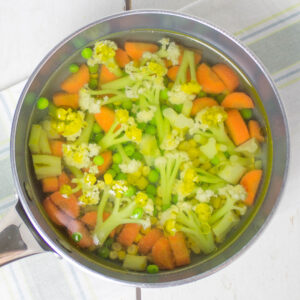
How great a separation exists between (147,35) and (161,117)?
0.18 metres

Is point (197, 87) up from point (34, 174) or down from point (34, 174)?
up

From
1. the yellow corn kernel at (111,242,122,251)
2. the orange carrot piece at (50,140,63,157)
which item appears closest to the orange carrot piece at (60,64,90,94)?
the orange carrot piece at (50,140,63,157)

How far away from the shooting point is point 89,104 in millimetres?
877

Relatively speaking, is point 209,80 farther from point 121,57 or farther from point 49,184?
point 49,184

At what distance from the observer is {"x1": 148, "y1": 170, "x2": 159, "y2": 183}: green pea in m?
0.87

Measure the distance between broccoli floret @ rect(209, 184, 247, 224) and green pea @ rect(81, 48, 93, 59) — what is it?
0.39 m

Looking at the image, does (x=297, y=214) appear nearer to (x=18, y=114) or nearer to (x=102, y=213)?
(x=102, y=213)

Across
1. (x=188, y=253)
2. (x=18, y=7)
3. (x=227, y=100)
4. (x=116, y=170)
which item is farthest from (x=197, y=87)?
(x=18, y=7)

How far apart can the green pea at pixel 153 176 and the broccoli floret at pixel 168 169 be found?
0.4 inches

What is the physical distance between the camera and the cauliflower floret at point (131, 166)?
0.87 meters

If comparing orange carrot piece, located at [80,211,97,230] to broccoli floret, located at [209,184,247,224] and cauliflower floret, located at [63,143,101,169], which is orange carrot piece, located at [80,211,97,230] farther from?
broccoli floret, located at [209,184,247,224]

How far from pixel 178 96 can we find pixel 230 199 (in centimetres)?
24

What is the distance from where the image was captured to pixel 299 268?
932mm

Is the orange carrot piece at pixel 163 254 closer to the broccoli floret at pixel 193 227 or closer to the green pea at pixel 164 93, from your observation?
the broccoli floret at pixel 193 227
